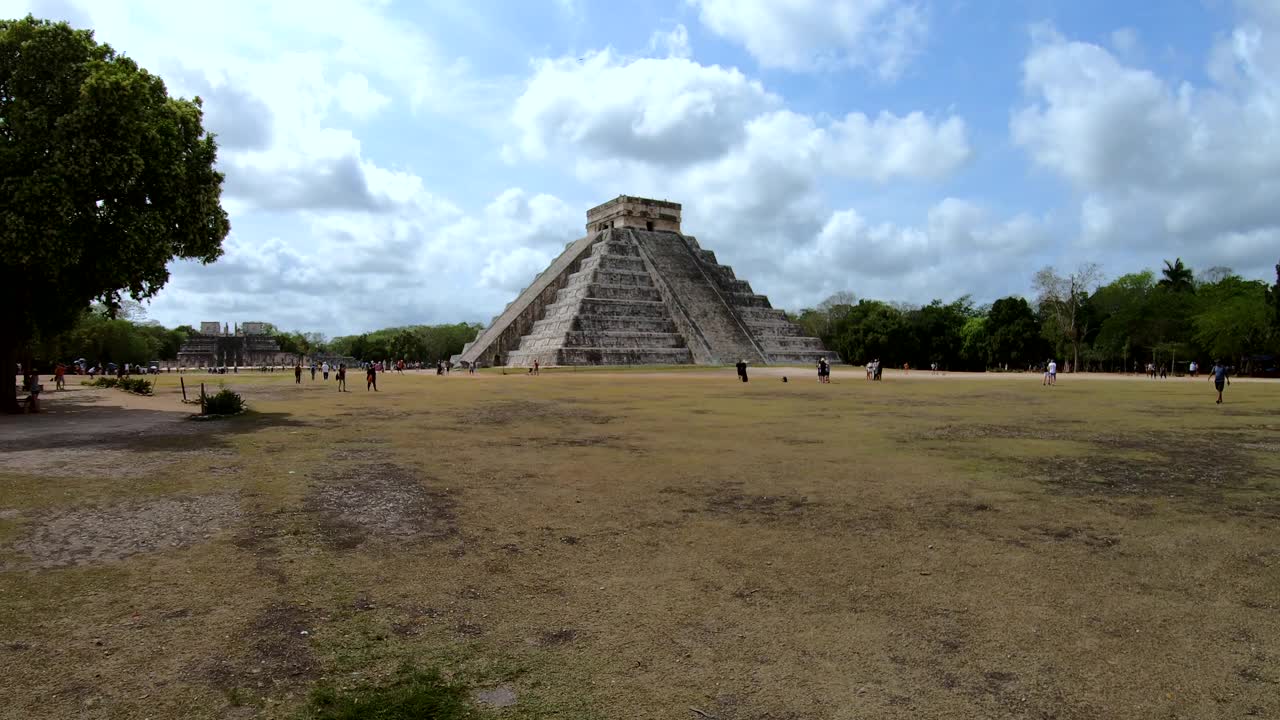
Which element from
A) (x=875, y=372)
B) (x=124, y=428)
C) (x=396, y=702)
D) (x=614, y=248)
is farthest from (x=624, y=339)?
(x=396, y=702)

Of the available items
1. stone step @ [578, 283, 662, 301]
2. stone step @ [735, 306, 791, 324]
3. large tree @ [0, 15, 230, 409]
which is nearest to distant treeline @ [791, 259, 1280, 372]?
stone step @ [735, 306, 791, 324]

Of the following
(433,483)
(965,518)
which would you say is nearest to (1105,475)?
(965,518)

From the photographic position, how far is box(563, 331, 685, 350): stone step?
156 ft

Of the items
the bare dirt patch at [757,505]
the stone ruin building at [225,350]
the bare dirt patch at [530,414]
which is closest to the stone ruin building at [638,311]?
the bare dirt patch at [530,414]

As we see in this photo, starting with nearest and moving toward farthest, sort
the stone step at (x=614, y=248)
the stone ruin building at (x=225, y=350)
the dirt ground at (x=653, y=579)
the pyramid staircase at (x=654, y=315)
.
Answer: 1. the dirt ground at (x=653, y=579)
2. the pyramid staircase at (x=654, y=315)
3. the stone step at (x=614, y=248)
4. the stone ruin building at (x=225, y=350)

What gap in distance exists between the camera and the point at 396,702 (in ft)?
11.5

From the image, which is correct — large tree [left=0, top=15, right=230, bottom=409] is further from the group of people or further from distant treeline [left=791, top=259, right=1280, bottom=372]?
distant treeline [left=791, top=259, right=1280, bottom=372]

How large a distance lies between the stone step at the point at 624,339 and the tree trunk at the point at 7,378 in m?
31.6

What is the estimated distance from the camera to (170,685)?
3.66m

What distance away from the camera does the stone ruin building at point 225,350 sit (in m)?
90.1

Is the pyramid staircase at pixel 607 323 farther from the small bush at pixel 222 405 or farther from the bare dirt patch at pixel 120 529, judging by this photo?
the bare dirt patch at pixel 120 529

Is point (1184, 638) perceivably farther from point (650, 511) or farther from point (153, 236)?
point (153, 236)

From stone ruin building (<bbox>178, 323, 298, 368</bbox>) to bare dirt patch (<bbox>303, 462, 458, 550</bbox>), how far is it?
90.7 meters

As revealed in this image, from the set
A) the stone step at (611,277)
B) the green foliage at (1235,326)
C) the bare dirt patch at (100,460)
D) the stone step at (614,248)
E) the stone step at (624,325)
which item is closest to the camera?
the bare dirt patch at (100,460)
